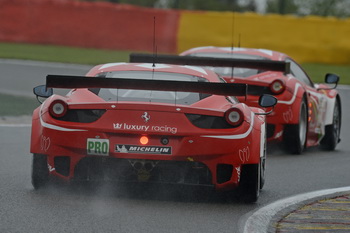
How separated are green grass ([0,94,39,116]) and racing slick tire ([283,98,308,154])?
487 centimetres

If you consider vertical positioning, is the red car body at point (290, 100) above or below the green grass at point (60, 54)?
above

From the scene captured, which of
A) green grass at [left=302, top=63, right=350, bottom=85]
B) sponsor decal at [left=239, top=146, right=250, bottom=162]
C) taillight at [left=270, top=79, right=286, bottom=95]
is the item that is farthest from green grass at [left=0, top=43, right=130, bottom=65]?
sponsor decal at [left=239, top=146, right=250, bottom=162]

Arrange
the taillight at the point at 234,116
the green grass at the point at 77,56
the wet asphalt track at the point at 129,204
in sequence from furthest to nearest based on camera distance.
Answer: the green grass at the point at 77,56
the taillight at the point at 234,116
the wet asphalt track at the point at 129,204

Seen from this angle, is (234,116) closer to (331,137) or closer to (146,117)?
(146,117)

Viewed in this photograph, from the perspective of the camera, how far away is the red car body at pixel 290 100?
1220 cm

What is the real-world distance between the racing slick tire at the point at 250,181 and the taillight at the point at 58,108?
1.41m

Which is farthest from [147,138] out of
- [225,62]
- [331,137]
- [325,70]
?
[325,70]

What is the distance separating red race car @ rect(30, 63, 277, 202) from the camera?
7.88m

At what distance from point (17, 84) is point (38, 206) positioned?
14.7m

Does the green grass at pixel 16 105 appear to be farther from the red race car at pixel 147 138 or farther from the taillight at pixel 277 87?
the red race car at pixel 147 138

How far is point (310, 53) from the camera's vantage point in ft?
95.8

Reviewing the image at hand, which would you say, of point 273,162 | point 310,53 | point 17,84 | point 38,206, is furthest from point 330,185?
point 310,53

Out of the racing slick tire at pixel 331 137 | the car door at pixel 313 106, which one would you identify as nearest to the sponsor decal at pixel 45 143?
the car door at pixel 313 106

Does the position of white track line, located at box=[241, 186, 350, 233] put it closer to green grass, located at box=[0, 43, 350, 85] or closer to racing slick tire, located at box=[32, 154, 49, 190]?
racing slick tire, located at box=[32, 154, 49, 190]
